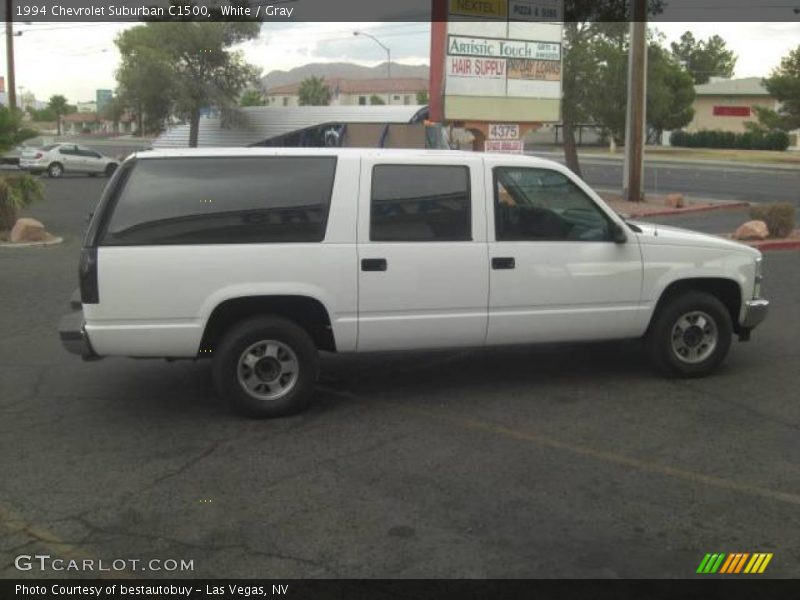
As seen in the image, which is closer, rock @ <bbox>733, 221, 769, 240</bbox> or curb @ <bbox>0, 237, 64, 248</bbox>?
rock @ <bbox>733, 221, 769, 240</bbox>

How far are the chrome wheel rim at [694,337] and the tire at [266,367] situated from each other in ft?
9.33

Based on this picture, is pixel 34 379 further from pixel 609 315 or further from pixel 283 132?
pixel 283 132

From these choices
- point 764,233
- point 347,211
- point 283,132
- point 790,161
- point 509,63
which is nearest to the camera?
point 347,211

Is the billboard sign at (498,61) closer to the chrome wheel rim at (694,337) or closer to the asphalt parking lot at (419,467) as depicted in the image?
the asphalt parking lot at (419,467)

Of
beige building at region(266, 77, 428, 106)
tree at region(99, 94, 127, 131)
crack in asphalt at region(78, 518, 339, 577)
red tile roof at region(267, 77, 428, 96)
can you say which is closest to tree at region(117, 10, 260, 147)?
tree at region(99, 94, 127, 131)

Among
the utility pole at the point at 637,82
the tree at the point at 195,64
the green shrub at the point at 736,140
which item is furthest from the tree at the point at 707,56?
the utility pole at the point at 637,82

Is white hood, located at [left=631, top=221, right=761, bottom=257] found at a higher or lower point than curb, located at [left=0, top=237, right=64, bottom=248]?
higher

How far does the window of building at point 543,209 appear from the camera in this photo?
21.1 ft

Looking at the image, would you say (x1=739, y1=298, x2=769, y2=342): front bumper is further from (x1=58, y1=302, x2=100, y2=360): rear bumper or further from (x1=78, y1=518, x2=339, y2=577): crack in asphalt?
(x1=58, y1=302, x2=100, y2=360): rear bumper

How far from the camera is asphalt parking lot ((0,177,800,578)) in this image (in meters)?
4.13

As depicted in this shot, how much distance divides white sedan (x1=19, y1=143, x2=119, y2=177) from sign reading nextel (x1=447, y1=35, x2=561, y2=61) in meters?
27.2

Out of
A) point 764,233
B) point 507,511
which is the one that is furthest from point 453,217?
point 764,233

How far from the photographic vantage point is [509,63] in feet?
55.8
